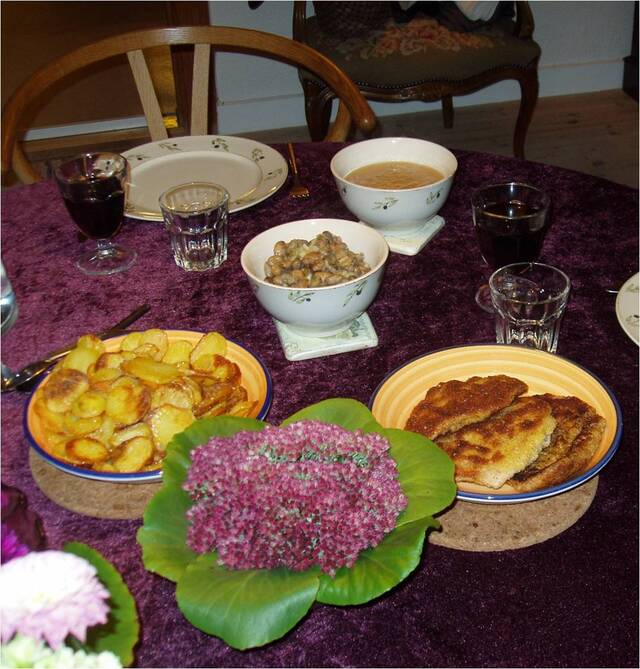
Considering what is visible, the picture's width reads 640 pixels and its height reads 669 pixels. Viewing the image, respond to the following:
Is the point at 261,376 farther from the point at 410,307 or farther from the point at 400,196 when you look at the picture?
the point at 400,196

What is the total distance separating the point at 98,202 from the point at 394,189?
1.40 feet

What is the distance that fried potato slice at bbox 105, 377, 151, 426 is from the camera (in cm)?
79

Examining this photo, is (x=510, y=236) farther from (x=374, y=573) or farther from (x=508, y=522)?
(x=374, y=573)

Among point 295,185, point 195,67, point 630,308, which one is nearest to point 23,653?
point 630,308

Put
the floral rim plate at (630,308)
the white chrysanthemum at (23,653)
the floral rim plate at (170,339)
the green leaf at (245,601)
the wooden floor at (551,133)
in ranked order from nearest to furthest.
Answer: the white chrysanthemum at (23,653)
the green leaf at (245,601)
the floral rim plate at (170,339)
the floral rim plate at (630,308)
the wooden floor at (551,133)

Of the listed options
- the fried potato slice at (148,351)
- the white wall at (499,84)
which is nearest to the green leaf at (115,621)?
the fried potato slice at (148,351)

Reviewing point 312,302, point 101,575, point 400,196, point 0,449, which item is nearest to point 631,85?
point 400,196

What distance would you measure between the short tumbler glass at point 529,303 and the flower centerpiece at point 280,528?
15.5 inches

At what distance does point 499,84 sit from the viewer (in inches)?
155

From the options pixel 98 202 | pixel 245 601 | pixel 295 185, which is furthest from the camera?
pixel 295 185

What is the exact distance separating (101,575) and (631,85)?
4.10 meters

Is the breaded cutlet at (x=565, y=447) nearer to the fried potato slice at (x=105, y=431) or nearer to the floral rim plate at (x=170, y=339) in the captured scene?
the floral rim plate at (x=170, y=339)

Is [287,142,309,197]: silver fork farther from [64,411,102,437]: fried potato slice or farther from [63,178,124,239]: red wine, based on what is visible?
[64,411,102,437]: fried potato slice

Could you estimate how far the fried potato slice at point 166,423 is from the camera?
0.77 meters
